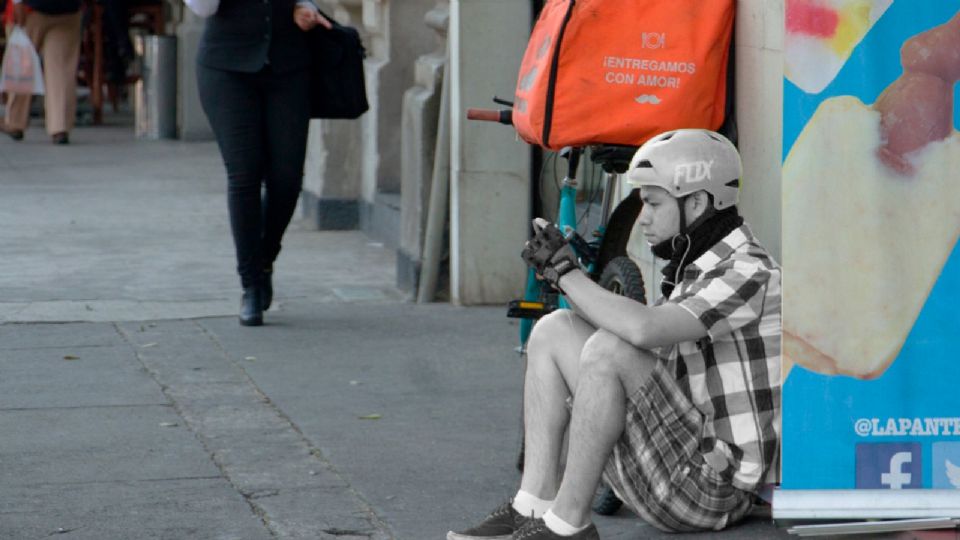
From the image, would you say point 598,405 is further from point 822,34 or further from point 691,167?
point 822,34

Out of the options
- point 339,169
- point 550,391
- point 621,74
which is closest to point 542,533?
point 550,391

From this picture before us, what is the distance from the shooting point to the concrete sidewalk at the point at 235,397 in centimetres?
481

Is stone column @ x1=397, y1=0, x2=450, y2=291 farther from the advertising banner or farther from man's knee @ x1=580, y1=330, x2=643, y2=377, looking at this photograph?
the advertising banner

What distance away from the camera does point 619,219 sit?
17.5 feet

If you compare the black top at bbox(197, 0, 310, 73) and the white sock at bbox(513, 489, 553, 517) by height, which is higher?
the black top at bbox(197, 0, 310, 73)

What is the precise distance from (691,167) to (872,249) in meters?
0.47

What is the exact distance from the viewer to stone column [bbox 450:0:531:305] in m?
7.92

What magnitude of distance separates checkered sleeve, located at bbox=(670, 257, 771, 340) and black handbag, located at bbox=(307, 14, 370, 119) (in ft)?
11.6

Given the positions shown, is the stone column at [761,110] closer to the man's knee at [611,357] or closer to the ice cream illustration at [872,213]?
the ice cream illustration at [872,213]

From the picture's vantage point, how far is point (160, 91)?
54.0 ft

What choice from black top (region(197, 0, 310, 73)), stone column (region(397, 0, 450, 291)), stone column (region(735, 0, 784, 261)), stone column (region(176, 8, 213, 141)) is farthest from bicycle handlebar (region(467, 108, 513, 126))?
stone column (region(176, 8, 213, 141))

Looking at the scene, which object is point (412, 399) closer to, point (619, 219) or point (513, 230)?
point (619, 219)

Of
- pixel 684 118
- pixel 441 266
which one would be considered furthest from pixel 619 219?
pixel 441 266

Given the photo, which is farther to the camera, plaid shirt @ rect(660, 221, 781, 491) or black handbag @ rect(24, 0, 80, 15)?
black handbag @ rect(24, 0, 80, 15)
